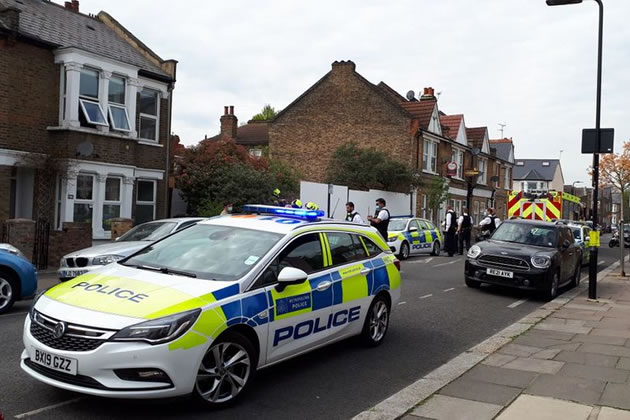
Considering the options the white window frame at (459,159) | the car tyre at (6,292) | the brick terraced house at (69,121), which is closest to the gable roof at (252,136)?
the white window frame at (459,159)

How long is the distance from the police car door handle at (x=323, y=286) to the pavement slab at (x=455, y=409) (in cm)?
147

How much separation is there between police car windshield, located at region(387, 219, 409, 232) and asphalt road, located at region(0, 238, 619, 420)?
29.4ft

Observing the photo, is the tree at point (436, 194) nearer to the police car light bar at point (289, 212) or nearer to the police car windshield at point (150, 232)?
the police car windshield at point (150, 232)

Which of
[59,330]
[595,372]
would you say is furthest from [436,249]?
[59,330]

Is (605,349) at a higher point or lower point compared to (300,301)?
lower

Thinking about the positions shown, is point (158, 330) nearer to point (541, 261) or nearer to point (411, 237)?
point (541, 261)

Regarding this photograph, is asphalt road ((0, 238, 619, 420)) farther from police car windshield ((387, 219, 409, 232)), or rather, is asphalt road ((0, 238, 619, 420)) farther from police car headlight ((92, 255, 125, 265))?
police car windshield ((387, 219, 409, 232))

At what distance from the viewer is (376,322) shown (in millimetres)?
7184

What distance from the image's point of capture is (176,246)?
19.4 feet

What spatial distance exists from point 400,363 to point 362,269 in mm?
1121

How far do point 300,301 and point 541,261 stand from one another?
7.53 meters

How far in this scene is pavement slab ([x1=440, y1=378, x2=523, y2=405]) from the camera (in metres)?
5.22

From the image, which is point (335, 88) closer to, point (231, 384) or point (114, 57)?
point (114, 57)

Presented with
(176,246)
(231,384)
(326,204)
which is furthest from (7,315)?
(326,204)
